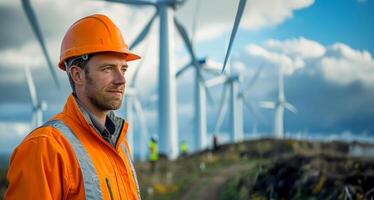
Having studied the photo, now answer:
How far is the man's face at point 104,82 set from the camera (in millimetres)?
2559

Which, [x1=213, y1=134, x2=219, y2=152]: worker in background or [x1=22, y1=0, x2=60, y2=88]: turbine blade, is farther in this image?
[x1=213, y1=134, x2=219, y2=152]: worker in background

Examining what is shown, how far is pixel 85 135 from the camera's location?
8.20 ft

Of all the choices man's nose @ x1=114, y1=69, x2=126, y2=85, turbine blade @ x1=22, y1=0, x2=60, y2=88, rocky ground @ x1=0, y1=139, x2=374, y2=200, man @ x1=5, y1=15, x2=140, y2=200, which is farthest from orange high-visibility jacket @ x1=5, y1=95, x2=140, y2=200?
turbine blade @ x1=22, y1=0, x2=60, y2=88

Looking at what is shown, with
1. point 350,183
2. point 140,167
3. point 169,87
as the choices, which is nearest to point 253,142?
point 169,87

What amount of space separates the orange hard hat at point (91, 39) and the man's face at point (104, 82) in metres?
0.05

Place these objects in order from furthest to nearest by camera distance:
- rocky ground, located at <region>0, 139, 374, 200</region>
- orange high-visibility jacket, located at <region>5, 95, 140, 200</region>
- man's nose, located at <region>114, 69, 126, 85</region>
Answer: rocky ground, located at <region>0, 139, 374, 200</region>
man's nose, located at <region>114, 69, 126, 85</region>
orange high-visibility jacket, located at <region>5, 95, 140, 200</region>

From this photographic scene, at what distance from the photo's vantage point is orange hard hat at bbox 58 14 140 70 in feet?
8.27

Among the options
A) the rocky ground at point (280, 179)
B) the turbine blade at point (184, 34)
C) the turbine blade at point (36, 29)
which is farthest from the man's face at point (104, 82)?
the turbine blade at point (184, 34)

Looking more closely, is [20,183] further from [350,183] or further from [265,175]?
[265,175]

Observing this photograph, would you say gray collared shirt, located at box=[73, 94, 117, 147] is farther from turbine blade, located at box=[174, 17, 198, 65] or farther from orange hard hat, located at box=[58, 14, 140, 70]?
turbine blade, located at box=[174, 17, 198, 65]

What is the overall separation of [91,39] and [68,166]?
2.18 ft

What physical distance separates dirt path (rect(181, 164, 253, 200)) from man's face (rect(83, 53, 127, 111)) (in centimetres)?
1163

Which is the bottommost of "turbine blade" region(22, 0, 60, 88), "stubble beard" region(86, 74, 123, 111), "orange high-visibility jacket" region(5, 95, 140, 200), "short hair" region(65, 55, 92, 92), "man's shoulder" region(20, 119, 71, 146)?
"orange high-visibility jacket" region(5, 95, 140, 200)

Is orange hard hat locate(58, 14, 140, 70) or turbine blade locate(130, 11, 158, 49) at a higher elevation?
turbine blade locate(130, 11, 158, 49)
